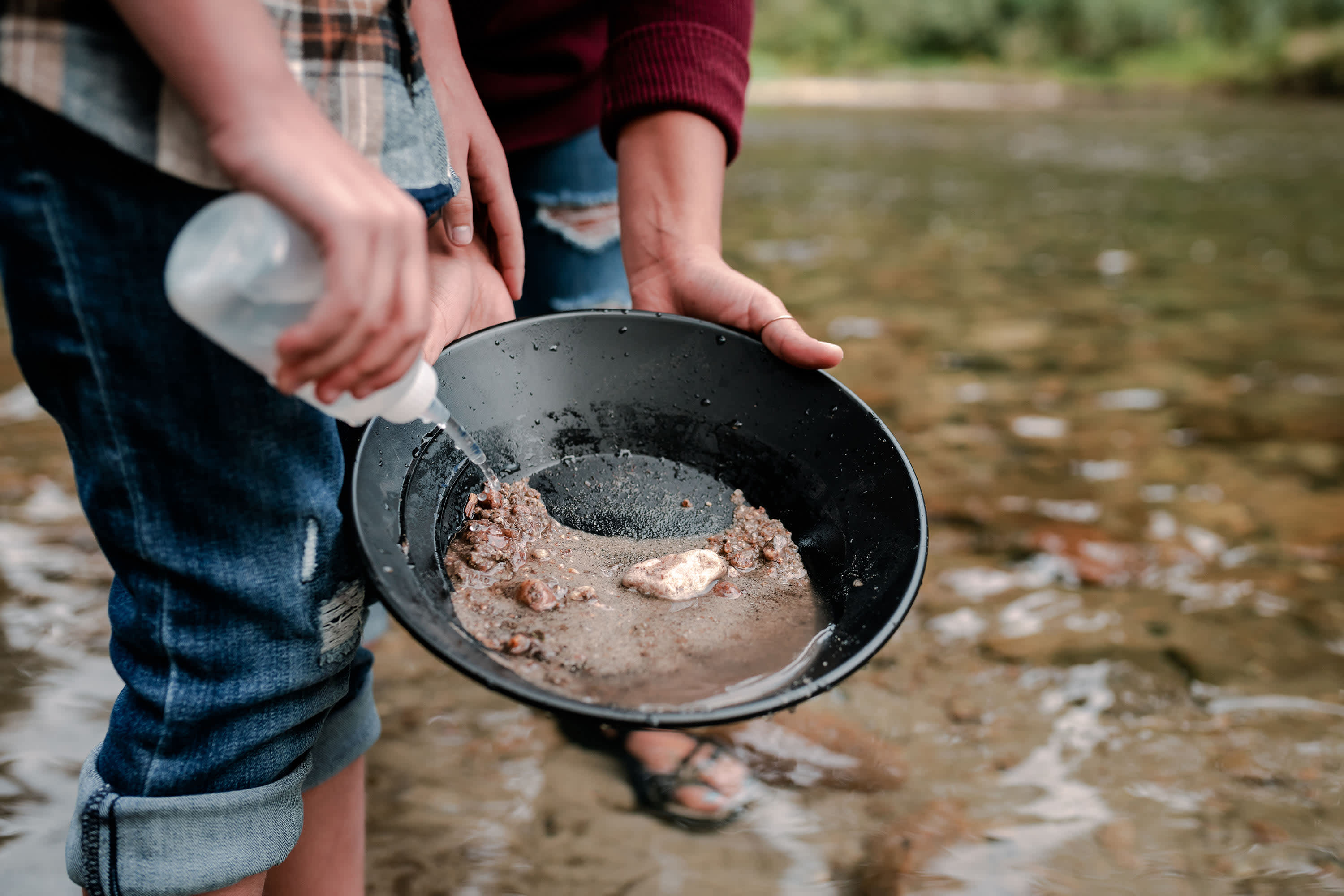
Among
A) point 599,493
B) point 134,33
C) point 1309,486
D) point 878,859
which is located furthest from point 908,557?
point 1309,486

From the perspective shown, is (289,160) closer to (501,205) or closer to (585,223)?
(501,205)

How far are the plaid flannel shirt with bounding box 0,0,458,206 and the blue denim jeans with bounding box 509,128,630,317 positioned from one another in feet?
2.21

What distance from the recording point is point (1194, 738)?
5.33ft

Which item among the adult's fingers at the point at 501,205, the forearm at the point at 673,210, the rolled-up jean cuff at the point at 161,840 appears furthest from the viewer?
the forearm at the point at 673,210

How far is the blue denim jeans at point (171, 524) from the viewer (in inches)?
26.9

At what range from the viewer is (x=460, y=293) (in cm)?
114

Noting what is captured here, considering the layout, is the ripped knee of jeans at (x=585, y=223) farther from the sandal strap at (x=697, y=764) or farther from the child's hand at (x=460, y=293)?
the sandal strap at (x=697, y=764)

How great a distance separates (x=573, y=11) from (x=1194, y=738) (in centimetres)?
163

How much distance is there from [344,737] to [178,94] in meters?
0.74

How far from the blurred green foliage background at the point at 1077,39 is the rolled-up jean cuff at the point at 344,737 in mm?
21928

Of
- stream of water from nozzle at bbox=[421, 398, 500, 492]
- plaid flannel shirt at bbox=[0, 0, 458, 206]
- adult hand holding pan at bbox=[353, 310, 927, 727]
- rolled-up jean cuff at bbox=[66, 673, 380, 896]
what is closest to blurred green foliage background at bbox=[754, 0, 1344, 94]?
adult hand holding pan at bbox=[353, 310, 927, 727]

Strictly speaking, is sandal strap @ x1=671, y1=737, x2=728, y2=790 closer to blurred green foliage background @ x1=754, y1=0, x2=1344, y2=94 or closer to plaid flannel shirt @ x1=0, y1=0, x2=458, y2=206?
plaid flannel shirt @ x1=0, y1=0, x2=458, y2=206

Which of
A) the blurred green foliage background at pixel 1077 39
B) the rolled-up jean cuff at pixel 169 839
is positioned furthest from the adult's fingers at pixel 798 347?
the blurred green foliage background at pixel 1077 39

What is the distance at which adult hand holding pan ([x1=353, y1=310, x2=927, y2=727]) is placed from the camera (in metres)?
0.96
